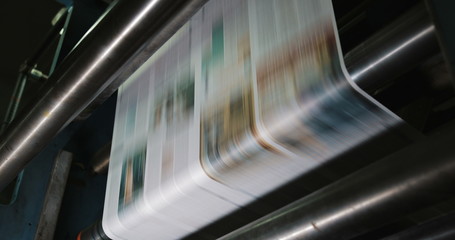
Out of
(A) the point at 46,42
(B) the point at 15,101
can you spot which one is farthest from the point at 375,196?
(A) the point at 46,42

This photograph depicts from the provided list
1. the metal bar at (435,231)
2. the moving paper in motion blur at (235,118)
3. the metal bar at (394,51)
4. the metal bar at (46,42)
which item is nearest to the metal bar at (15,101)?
the metal bar at (46,42)

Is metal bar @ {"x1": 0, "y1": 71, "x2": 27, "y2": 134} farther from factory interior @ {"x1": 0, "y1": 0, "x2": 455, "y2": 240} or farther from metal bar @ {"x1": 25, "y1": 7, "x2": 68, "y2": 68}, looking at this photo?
factory interior @ {"x1": 0, "y1": 0, "x2": 455, "y2": 240}

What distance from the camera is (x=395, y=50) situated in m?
0.67

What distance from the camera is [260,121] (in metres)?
0.58

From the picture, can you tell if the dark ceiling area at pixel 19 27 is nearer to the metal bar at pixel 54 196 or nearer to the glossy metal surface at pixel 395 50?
the metal bar at pixel 54 196

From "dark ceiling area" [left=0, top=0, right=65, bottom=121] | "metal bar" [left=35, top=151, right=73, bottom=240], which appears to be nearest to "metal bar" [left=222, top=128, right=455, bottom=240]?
"metal bar" [left=35, top=151, right=73, bottom=240]

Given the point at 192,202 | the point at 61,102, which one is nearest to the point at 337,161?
the point at 192,202

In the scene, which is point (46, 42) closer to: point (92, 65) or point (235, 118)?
point (92, 65)

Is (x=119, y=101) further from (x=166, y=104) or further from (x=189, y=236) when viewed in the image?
(x=189, y=236)

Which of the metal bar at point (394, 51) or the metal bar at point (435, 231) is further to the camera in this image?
the metal bar at point (394, 51)

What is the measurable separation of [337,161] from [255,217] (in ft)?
0.59

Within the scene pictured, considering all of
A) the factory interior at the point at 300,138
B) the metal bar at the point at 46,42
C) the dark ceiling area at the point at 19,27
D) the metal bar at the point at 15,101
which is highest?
the dark ceiling area at the point at 19,27

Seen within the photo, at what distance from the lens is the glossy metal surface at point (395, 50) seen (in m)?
0.64

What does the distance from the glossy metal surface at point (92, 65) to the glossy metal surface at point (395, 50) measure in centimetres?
26
